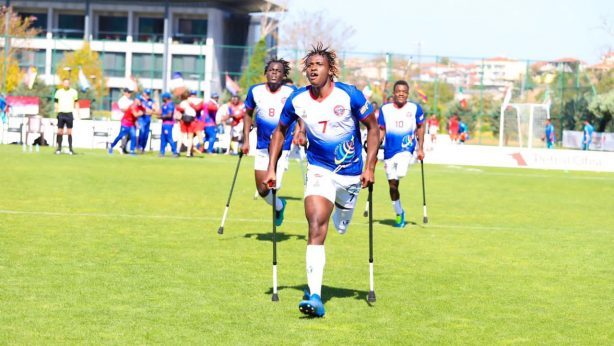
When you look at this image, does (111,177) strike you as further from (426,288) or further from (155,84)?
(155,84)

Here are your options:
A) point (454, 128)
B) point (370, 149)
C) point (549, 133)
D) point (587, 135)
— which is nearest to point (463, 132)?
point (454, 128)

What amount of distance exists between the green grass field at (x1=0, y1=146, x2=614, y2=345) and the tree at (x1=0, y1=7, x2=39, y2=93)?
117 ft

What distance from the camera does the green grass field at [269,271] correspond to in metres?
8.52

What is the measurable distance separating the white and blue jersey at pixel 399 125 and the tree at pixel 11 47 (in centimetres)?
4042

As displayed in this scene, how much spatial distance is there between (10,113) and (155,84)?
30.4 m

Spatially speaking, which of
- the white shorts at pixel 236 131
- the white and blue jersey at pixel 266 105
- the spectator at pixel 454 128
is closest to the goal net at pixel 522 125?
the spectator at pixel 454 128

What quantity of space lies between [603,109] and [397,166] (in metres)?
43.7

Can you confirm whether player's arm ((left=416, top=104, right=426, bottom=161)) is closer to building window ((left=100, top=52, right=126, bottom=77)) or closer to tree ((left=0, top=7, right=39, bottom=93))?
tree ((left=0, top=7, right=39, bottom=93))

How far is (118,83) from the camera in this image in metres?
67.6

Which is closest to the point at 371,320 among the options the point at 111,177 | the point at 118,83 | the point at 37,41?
the point at 111,177

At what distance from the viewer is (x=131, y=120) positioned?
125 feet

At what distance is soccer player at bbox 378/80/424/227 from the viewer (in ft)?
57.8

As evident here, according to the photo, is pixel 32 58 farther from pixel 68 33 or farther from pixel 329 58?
pixel 329 58

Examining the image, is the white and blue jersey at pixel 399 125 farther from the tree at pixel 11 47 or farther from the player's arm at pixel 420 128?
the tree at pixel 11 47
